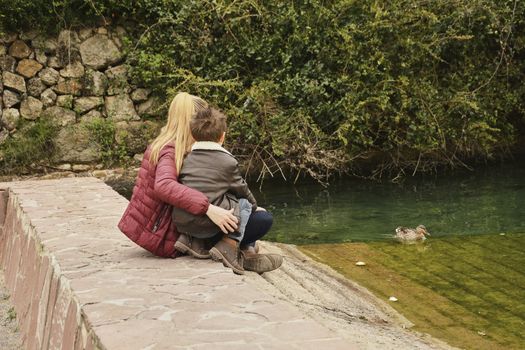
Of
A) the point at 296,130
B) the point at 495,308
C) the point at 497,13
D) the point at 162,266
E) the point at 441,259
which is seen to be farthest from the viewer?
the point at 497,13

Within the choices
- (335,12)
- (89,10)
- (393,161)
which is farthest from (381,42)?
(89,10)

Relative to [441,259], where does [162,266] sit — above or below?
above

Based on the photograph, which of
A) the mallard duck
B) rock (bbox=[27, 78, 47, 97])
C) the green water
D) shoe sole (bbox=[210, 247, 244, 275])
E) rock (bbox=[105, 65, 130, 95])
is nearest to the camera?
shoe sole (bbox=[210, 247, 244, 275])

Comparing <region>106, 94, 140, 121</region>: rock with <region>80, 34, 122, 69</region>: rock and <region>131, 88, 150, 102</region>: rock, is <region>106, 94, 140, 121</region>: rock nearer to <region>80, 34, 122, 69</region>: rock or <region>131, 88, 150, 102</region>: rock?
<region>131, 88, 150, 102</region>: rock

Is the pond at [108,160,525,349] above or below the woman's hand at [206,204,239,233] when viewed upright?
below

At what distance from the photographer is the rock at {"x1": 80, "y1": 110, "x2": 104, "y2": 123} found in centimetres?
1398

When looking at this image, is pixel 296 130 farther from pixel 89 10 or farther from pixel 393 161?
pixel 89 10

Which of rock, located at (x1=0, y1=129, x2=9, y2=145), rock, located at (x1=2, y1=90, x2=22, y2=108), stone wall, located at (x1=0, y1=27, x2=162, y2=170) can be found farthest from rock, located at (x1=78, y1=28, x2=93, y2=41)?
rock, located at (x1=0, y1=129, x2=9, y2=145)

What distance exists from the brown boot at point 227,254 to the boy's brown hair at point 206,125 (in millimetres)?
734

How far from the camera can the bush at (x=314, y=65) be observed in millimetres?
13422

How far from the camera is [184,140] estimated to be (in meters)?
5.60

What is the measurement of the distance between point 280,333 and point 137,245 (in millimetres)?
2500

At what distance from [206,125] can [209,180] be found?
38cm

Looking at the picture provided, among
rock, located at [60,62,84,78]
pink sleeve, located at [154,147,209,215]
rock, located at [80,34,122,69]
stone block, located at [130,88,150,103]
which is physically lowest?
pink sleeve, located at [154,147,209,215]
